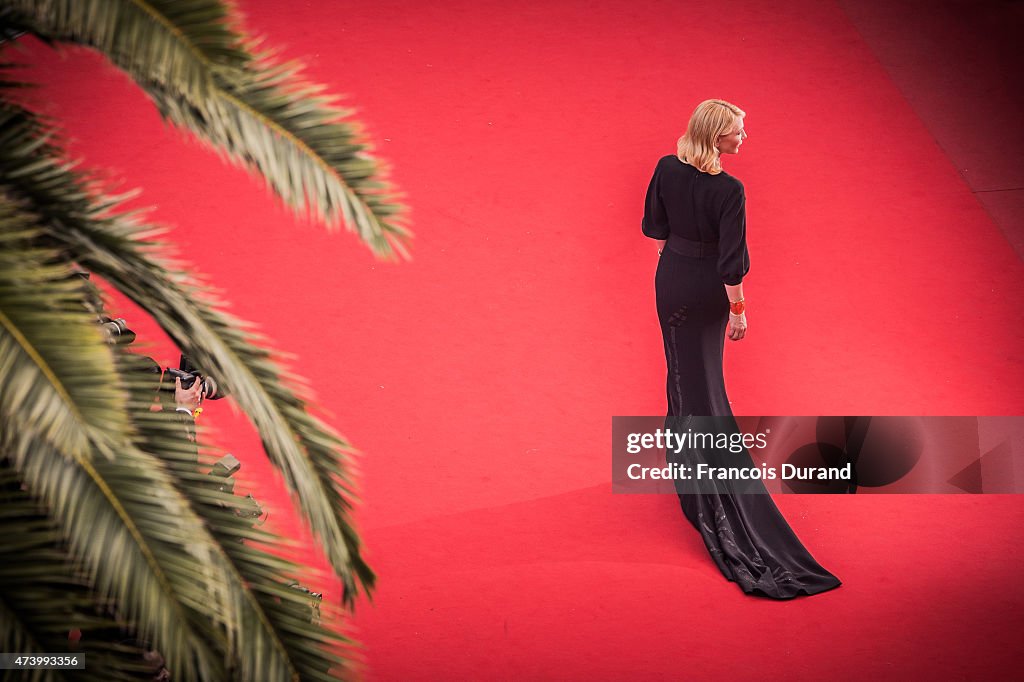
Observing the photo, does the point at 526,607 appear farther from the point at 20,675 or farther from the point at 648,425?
the point at 20,675

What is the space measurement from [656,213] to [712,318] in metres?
0.51

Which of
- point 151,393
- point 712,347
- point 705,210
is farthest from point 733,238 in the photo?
point 151,393

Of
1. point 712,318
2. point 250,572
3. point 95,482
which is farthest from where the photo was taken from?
point 712,318

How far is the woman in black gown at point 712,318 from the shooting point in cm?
401

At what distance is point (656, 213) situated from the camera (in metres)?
4.30

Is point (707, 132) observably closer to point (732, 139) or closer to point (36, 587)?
point (732, 139)

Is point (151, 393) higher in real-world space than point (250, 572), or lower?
higher

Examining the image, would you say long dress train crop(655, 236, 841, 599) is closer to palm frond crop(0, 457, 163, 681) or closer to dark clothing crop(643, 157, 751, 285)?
dark clothing crop(643, 157, 751, 285)

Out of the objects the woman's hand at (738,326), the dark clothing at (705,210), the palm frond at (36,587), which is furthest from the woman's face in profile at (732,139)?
the palm frond at (36,587)

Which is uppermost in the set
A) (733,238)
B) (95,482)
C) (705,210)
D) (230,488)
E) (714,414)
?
(705,210)

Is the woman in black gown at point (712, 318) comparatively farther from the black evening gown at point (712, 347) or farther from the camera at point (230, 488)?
the camera at point (230, 488)

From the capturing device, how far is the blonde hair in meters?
3.94

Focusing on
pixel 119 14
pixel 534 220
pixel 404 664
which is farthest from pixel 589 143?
pixel 119 14

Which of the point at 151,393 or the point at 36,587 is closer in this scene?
the point at 36,587
